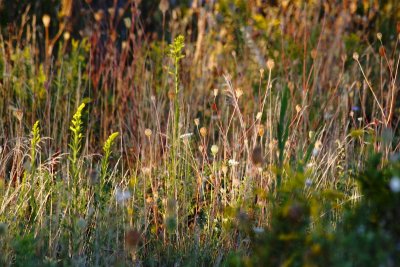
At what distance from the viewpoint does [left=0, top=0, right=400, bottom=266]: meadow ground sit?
222 cm

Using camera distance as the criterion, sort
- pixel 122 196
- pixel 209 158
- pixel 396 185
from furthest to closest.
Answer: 1. pixel 209 158
2. pixel 122 196
3. pixel 396 185

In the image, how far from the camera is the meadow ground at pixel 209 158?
222 cm

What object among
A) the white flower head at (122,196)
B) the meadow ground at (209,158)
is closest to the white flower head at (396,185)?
the meadow ground at (209,158)

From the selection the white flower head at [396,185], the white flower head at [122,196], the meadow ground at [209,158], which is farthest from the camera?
the white flower head at [122,196]

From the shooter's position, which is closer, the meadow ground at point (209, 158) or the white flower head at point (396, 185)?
the white flower head at point (396, 185)

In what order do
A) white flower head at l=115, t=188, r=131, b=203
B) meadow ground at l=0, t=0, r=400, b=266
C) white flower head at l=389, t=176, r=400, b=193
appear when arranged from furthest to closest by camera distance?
white flower head at l=115, t=188, r=131, b=203 → meadow ground at l=0, t=0, r=400, b=266 → white flower head at l=389, t=176, r=400, b=193

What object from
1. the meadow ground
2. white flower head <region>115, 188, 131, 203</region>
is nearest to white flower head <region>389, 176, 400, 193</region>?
the meadow ground

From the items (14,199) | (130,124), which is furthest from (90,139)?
(14,199)

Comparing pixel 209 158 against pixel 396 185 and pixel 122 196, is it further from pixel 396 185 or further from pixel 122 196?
pixel 396 185

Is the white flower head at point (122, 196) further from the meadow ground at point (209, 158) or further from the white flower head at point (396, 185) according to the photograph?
the white flower head at point (396, 185)

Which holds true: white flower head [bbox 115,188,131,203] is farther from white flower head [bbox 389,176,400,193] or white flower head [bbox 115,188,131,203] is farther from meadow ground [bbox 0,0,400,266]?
white flower head [bbox 389,176,400,193]

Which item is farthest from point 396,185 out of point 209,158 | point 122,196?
point 209,158

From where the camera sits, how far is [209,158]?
4.09m

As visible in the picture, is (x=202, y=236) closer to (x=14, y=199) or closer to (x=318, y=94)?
(x=14, y=199)
